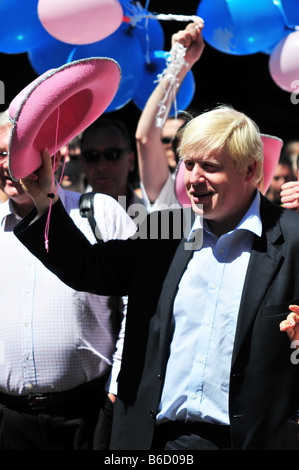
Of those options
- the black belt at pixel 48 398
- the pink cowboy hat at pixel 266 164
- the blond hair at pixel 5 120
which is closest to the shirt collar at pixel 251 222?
the pink cowboy hat at pixel 266 164

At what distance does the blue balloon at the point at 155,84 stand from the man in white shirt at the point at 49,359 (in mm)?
982

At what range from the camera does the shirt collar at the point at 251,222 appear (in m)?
2.09

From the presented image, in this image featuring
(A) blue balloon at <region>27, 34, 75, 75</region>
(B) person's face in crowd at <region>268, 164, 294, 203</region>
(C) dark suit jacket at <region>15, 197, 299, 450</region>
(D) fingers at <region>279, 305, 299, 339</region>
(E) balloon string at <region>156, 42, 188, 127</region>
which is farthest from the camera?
(B) person's face in crowd at <region>268, 164, 294, 203</region>

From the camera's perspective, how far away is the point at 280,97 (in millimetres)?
5141

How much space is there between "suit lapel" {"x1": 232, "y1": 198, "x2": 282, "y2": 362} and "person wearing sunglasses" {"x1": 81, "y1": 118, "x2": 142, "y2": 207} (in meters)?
1.40

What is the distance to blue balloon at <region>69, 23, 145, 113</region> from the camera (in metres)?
2.94

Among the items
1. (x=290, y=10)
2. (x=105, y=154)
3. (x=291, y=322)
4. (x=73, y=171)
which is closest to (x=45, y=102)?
(x=291, y=322)

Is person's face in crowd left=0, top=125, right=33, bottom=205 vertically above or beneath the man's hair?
beneath

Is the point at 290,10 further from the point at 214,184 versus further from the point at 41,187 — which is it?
the point at 41,187

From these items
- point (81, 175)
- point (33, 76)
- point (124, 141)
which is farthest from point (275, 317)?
point (33, 76)

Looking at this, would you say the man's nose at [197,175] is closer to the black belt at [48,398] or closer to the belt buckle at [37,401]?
the black belt at [48,398]

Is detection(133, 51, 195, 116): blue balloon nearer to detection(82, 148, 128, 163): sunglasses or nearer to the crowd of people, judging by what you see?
detection(82, 148, 128, 163): sunglasses

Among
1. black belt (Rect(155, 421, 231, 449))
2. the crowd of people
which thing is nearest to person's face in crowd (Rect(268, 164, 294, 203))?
the crowd of people

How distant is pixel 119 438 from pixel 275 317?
0.67m
